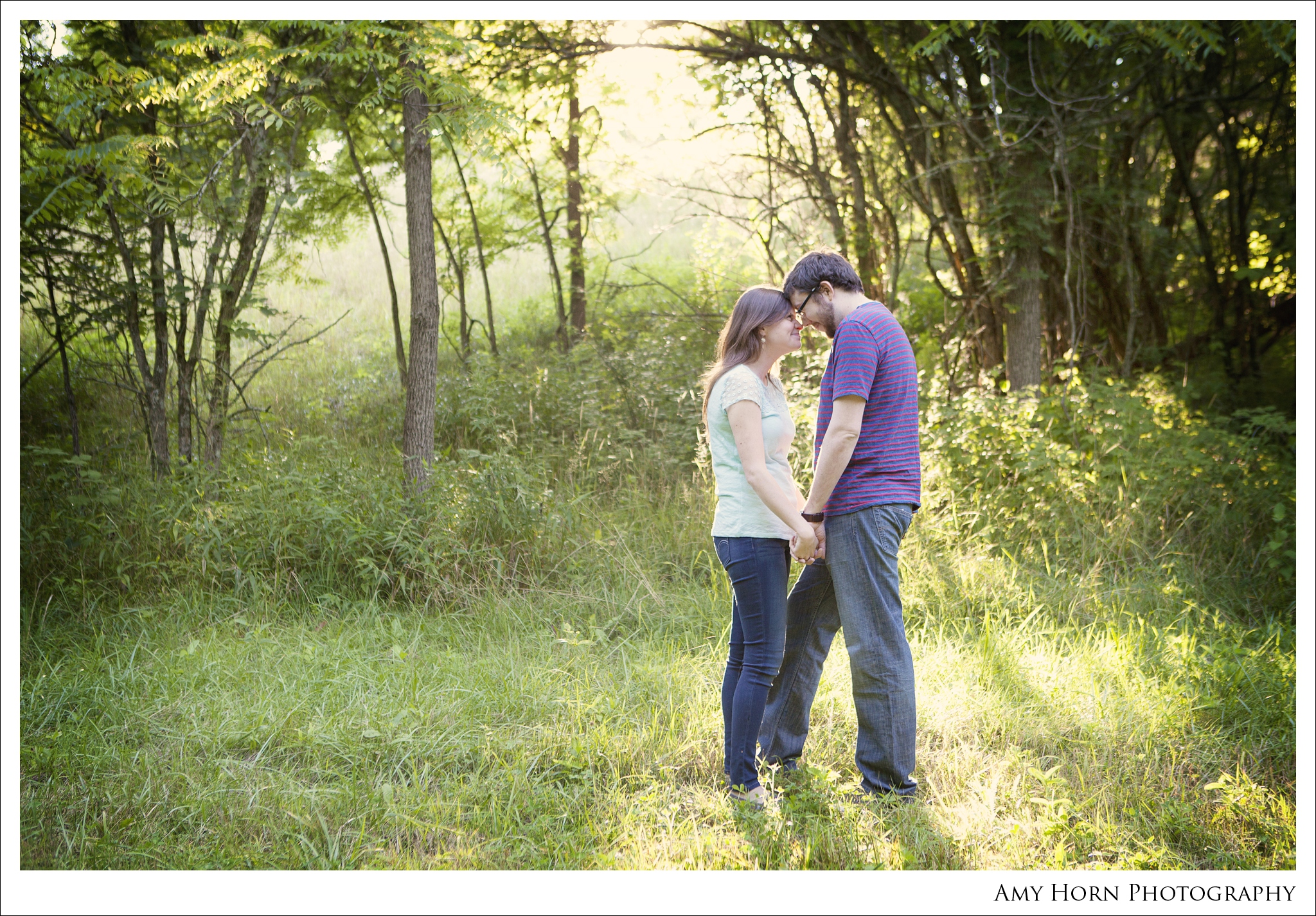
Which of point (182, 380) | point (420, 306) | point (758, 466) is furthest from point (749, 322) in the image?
point (182, 380)

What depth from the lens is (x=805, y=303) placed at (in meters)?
2.96

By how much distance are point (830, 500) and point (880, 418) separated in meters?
0.33

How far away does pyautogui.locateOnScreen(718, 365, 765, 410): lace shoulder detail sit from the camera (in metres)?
2.72

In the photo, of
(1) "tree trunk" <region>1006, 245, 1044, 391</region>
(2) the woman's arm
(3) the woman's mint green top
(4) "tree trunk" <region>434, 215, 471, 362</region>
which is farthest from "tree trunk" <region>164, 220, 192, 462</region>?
(1) "tree trunk" <region>1006, 245, 1044, 391</region>

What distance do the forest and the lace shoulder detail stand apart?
135 cm

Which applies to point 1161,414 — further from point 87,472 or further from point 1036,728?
point 87,472

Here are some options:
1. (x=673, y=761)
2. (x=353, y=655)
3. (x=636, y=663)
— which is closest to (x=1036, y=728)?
(x=673, y=761)

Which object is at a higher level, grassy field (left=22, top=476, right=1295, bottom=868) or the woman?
the woman

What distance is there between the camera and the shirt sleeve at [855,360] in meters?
2.77

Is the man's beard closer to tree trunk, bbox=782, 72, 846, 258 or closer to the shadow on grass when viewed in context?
the shadow on grass

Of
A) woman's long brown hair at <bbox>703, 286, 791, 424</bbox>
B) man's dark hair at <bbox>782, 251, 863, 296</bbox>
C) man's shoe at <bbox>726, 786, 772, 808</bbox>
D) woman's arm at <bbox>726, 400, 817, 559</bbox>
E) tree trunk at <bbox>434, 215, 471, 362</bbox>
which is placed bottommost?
man's shoe at <bbox>726, 786, 772, 808</bbox>

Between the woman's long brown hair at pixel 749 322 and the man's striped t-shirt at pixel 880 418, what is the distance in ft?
0.77

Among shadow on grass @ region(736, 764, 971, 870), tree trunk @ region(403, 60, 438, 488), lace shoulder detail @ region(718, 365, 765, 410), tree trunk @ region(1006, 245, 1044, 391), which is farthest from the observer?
tree trunk @ region(1006, 245, 1044, 391)

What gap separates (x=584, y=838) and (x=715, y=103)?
6594 mm
